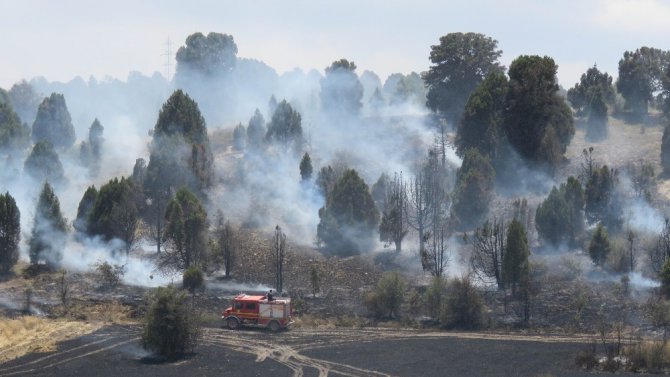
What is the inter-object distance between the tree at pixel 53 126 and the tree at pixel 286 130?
26561 millimetres

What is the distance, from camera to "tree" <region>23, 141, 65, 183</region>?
94.3m

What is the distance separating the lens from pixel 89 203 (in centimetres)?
7812

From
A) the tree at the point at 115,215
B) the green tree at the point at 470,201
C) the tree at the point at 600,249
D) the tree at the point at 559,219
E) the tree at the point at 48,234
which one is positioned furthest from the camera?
the green tree at the point at 470,201

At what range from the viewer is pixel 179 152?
8806cm

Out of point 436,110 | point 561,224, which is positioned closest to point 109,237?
point 561,224

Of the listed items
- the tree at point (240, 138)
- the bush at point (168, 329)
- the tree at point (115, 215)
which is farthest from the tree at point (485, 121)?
the bush at point (168, 329)

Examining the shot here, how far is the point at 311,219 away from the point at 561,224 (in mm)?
23722

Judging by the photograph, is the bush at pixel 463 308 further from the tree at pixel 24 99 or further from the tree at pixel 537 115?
the tree at pixel 24 99

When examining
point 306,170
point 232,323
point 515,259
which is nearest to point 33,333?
point 232,323

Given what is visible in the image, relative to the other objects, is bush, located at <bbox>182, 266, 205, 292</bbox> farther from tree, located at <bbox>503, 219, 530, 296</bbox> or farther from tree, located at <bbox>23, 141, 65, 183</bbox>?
tree, located at <bbox>23, 141, 65, 183</bbox>

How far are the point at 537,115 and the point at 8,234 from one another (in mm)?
49943

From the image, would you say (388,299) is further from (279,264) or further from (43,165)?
(43,165)

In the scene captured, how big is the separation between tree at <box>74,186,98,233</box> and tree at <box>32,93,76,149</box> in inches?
1420

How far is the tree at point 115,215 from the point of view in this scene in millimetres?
73938
